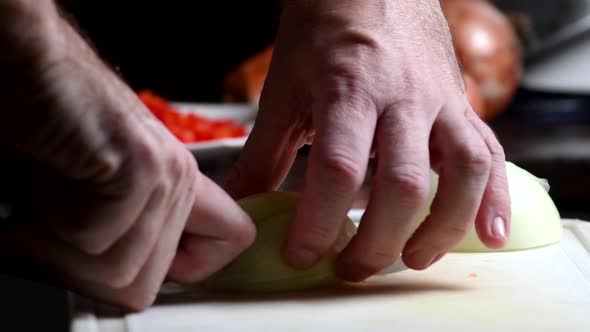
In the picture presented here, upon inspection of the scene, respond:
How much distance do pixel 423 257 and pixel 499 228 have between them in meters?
0.07

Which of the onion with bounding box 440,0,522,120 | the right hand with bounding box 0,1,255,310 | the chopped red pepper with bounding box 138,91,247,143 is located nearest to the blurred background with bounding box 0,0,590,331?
the onion with bounding box 440,0,522,120

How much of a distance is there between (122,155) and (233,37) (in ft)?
6.76

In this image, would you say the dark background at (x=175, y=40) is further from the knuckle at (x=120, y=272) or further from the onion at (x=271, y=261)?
the knuckle at (x=120, y=272)

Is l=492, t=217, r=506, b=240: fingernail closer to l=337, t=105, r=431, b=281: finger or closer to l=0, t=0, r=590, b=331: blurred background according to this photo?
l=337, t=105, r=431, b=281: finger

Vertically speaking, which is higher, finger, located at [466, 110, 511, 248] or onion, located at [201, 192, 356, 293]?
finger, located at [466, 110, 511, 248]

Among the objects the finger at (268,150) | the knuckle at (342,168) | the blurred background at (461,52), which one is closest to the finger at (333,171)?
the knuckle at (342,168)

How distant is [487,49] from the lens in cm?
231

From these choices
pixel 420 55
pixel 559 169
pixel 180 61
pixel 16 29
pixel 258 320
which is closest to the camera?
pixel 16 29

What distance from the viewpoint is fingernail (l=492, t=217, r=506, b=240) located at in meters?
0.90

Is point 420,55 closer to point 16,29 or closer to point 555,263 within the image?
point 555,263

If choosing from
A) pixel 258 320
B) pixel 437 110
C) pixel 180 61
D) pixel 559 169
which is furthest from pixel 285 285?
pixel 180 61

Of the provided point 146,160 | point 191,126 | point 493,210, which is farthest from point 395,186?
point 191,126

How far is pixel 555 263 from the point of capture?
3.32 ft

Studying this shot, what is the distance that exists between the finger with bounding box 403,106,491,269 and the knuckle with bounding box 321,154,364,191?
9cm
